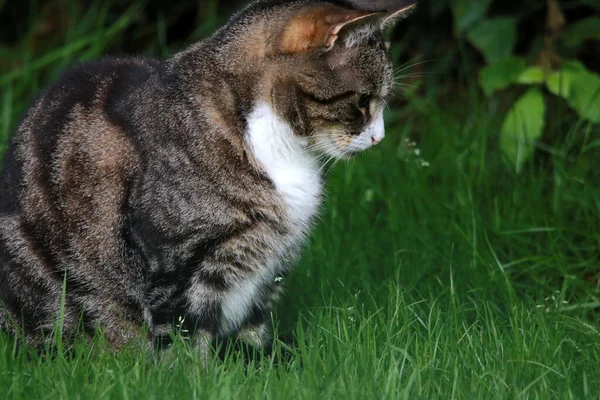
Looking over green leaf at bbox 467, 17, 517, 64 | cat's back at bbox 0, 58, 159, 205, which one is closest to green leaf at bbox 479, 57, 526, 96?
green leaf at bbox 467, 17, 517, 64

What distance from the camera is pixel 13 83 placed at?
15.6 ft

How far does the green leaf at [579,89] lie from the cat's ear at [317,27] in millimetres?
1229

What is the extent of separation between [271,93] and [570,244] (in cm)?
136

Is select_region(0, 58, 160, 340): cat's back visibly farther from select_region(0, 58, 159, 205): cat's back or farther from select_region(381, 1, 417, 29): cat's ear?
select_region(381, 1, 417, 29): cat's ear

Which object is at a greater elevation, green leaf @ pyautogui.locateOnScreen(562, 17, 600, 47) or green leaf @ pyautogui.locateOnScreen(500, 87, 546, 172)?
green leaf @ pyautogui.locateOnScreen(562, 17, 600, 47)

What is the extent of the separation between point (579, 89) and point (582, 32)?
31 centimetres

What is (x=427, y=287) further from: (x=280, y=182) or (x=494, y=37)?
(x=494, y=37)

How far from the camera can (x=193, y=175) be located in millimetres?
2635

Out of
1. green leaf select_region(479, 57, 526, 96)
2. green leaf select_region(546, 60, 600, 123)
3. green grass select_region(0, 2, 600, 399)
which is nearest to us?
green grass select_region(0, 2, 600, 399)

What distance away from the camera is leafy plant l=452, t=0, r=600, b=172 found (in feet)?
11.9

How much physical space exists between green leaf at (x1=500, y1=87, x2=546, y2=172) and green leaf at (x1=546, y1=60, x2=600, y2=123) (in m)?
0.08

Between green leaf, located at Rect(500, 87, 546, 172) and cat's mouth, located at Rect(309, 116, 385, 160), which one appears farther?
green leaf, located at Rect(500, 87, 546, 172)

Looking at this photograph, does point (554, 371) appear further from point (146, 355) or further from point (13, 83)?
point (13, 83)

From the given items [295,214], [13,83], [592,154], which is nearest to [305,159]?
[295,214]
